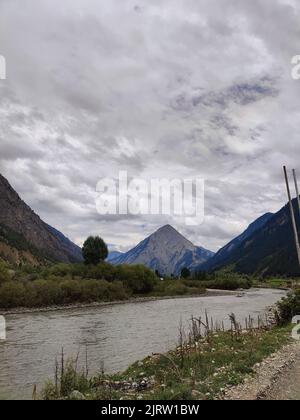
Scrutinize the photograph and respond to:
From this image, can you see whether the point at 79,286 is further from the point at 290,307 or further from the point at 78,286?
the point at 290,307

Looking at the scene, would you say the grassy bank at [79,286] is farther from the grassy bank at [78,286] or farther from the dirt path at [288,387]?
the dirt path at [288,387]

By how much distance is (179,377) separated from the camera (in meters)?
17.3

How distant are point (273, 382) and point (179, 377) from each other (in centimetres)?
382

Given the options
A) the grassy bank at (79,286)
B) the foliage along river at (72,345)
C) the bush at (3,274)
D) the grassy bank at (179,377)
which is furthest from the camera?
the bush at (3,274)

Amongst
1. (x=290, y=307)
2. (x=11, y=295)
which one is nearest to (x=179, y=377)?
(x=290, y=307)

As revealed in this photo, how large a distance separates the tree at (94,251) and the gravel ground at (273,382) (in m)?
117

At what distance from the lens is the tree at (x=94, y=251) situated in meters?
136

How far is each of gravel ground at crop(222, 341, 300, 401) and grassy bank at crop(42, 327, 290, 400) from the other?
19.1 inches

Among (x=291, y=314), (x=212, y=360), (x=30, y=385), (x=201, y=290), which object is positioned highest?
(x=201, y=290)

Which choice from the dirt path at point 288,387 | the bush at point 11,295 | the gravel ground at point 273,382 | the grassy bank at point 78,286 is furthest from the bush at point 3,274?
the dirt path at point 288,387
